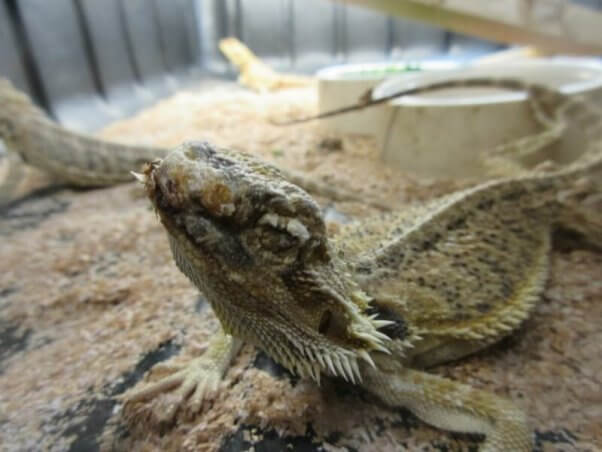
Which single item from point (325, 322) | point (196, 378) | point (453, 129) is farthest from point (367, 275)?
point (453, 129)

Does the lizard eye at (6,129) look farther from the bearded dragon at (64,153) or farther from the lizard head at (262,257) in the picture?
the lizard head at (262,257)

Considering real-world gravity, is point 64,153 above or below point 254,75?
below

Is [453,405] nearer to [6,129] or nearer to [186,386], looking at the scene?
[186,386]

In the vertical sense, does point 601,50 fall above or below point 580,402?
above

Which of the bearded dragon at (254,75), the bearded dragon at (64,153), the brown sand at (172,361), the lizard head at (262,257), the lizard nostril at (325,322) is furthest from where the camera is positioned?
the bearded dragon at (254,75)

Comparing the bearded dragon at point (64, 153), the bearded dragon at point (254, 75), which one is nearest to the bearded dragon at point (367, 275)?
the bearded dragon at point (64, 153)

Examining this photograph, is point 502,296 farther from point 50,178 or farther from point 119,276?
point 50,178

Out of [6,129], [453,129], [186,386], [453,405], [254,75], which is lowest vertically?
[186,386]

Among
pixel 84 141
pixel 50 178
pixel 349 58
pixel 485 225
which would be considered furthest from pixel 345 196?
pixel 349 58
